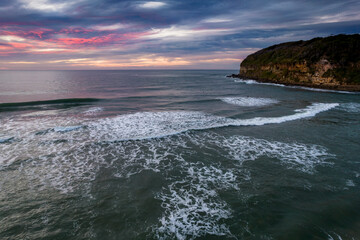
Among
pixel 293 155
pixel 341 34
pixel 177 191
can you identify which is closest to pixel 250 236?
pixel 177 191

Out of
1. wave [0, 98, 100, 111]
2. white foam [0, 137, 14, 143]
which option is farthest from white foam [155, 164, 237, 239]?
wave [0, 98, 100, 111]

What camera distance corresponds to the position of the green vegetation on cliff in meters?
42.1

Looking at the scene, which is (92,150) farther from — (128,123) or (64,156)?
(128,123)

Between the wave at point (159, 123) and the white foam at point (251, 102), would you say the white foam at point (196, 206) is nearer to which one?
the wave at point (159, 123)

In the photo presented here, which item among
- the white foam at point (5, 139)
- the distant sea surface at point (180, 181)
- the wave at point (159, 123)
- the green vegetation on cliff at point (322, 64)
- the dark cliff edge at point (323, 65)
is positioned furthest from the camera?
the green vegetation on cliff at point (322, 64)

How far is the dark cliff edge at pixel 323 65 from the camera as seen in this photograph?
41594 millimetres

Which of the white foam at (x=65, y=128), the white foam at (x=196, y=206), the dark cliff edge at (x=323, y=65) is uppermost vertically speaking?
the dark cliff edge at (x=323, y=65)

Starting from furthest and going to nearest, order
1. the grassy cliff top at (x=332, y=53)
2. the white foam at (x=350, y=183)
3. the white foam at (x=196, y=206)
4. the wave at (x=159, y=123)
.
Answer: the grassy cliff top at (x=332, y=53) → the wave at (x=159, y=123) → the white foam at (x=350, y=183) → the white foam at (x=196, y=206)

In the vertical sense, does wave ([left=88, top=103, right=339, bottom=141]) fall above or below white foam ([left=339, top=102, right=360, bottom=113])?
above

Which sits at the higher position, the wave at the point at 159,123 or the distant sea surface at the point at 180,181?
the wave at the point at 159,123

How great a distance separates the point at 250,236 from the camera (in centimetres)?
529

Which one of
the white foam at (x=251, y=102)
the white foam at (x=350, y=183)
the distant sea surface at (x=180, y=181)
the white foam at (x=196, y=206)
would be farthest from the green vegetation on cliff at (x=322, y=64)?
the white foam at (x=196, y=206)

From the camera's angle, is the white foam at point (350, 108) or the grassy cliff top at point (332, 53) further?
the grassy cliff top at point (332, 53)

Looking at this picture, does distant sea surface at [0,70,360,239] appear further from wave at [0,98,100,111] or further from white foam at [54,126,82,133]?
wave at [0,98,100,111]
